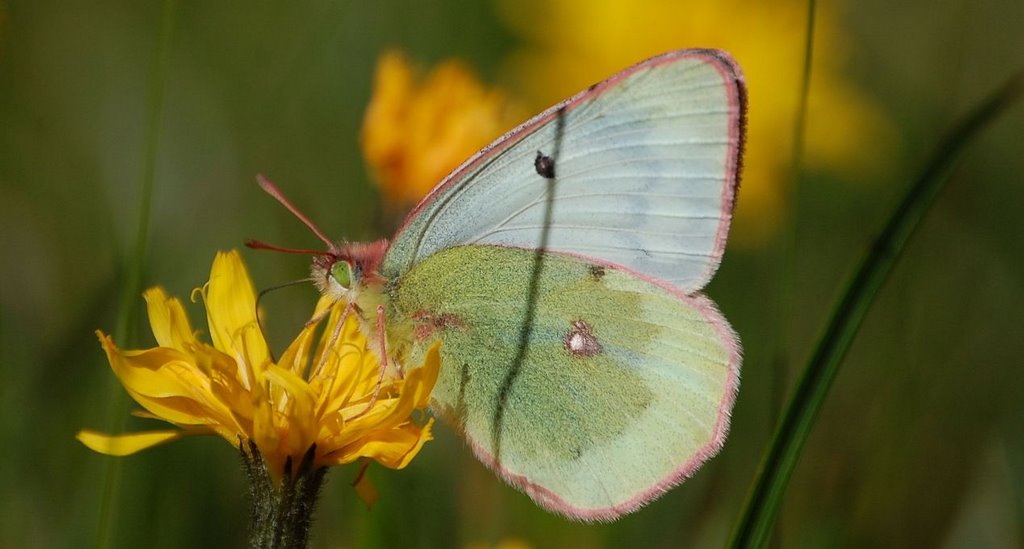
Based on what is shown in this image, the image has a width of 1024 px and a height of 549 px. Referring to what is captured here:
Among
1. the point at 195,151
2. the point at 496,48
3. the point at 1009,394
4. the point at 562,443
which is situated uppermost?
the point at 496,48

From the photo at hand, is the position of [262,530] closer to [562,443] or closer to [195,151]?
[562,443]

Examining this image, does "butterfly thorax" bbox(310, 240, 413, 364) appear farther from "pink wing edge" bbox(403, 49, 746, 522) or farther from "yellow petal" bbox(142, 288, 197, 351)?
"yellow petal" bbox(142, 288, 197, 351)

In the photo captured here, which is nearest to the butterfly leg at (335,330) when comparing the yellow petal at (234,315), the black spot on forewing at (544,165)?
the yellow petal at (234,315)

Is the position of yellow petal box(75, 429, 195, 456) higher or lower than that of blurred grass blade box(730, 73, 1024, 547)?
lower

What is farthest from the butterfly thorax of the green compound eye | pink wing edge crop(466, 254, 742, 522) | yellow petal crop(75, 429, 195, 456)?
yellow petal crop(75, 429, 195, 456)

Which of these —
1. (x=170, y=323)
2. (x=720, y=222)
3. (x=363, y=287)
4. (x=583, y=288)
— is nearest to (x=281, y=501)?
(x=170, y=323)

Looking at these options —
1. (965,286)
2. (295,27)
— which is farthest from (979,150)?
(295,27)

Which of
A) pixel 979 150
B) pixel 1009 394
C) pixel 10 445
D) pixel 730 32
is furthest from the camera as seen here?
pixel 979 150
